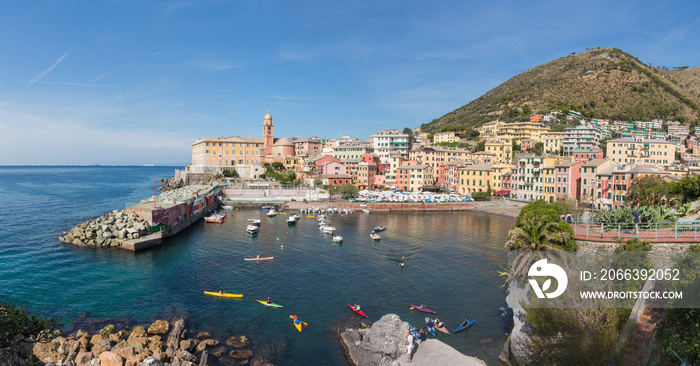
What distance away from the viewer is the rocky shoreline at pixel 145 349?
1686 cm

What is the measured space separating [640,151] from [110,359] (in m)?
90.6

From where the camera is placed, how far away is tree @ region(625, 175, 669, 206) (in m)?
37.1

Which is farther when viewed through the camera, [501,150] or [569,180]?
[501,150]

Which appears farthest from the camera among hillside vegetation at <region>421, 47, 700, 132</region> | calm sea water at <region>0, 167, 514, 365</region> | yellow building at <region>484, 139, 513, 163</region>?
hillside vegetation at <region>421, 47, 700, 132</region>

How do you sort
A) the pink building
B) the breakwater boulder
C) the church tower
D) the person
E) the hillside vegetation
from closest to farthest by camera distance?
the person → the breakwater boulder → the pink building → the church tower → the hillside vegetation

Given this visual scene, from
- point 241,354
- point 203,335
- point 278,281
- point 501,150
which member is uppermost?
point 501,150

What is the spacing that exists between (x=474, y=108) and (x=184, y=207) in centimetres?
15788

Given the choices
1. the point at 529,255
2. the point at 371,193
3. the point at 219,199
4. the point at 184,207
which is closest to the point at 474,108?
the point at 371,193

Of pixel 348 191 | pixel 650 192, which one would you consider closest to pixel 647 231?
pixel 650 192

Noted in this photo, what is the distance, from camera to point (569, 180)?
58.5 m

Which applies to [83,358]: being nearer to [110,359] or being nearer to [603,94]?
[110,359]

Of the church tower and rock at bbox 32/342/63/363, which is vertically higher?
the church tower

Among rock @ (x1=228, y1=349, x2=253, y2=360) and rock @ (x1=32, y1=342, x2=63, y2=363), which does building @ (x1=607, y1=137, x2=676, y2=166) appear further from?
rock @ (x1=32, y1=342, x2=63, y2=363)

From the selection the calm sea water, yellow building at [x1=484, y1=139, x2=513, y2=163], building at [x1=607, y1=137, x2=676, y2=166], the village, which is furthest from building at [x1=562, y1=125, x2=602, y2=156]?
the calm sea water
